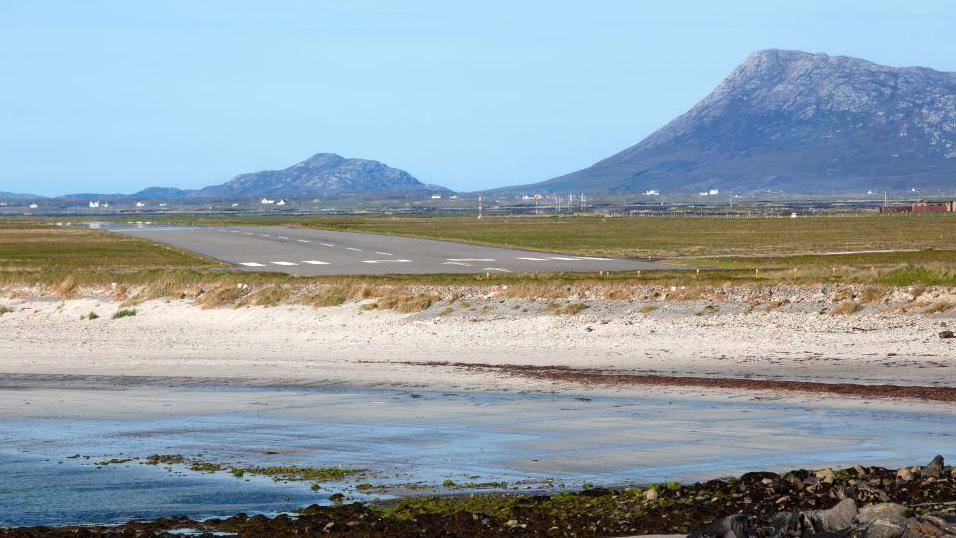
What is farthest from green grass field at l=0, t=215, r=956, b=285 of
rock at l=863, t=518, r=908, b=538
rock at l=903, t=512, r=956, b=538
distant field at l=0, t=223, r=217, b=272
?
rock at l=863, t=518, r=908, b=538

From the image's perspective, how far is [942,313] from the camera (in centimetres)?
3222

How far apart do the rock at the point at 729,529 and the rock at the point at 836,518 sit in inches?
22.6

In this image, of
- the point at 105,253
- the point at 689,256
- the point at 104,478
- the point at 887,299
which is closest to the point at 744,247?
the point at 689,256

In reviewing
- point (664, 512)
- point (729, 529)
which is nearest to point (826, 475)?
point (664, 512)

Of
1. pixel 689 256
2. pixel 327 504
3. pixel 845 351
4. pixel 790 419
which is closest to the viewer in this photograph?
pixel 327 504

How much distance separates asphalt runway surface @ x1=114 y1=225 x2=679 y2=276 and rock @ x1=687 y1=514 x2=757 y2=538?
142ft

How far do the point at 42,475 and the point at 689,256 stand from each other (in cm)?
5860

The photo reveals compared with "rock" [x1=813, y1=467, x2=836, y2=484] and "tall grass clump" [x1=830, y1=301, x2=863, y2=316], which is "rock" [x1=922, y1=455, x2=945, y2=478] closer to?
"rock" [x1=813, y1=467, x2=836, y2=484]

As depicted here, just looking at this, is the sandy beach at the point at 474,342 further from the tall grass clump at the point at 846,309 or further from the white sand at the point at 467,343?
the tall grass clump at the point at 846,309

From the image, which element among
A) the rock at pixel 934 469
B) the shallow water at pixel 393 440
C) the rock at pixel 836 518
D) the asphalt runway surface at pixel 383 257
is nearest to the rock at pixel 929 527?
the rock at pixel 836 518

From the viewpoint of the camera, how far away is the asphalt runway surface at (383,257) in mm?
57219

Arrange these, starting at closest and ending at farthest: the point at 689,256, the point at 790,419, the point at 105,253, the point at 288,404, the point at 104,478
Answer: the point at 104,478, the point at 790,419, the point at 288,404, the point at 689,256, the point at 105,253

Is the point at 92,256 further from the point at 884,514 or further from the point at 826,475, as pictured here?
the point at 884,514

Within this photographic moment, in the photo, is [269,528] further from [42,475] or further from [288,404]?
[288,404]
